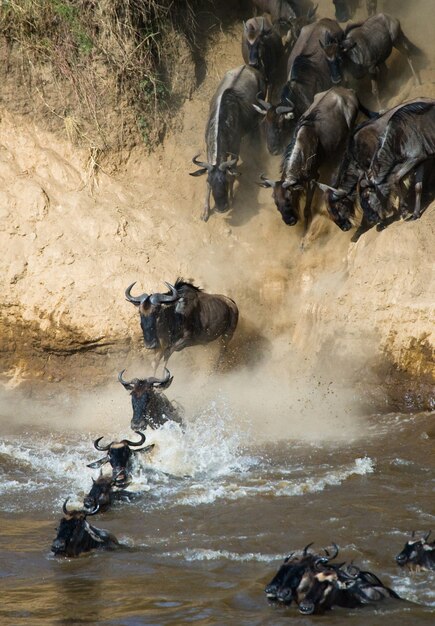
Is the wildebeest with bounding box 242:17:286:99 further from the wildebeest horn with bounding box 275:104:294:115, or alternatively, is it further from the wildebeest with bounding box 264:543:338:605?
the wildebeest with bounding box 264:543:338:605

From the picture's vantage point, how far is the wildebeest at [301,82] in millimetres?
14555

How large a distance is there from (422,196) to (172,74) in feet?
15.6

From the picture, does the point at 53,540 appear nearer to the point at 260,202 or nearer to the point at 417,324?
the point at 417,324

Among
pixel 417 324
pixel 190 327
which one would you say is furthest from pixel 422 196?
pixel 190 327

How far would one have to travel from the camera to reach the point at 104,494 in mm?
8836

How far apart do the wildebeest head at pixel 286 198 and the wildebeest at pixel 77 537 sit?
6936mm

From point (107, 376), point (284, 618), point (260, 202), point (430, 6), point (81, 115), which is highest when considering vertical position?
point (430, 6)

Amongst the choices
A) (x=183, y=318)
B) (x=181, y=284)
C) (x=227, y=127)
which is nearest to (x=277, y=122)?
(x=227, y=127)

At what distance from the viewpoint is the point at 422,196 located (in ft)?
41.2

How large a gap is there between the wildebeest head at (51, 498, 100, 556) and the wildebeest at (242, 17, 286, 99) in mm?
9602

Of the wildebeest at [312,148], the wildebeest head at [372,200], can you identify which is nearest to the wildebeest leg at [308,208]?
the wildebeest at [312,148]

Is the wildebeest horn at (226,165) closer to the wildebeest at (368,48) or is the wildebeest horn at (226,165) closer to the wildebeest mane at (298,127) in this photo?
the wildebeest mane at (298,127)

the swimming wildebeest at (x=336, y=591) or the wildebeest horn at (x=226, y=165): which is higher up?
the wildebeest horn at (x=226, y=165)

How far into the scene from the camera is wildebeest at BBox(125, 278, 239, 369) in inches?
488
